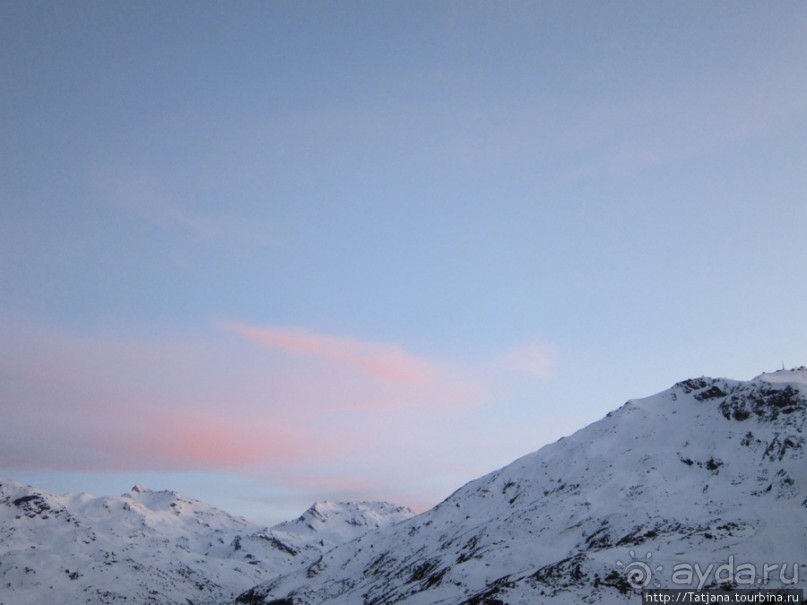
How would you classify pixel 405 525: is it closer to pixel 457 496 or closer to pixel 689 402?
pixel 457 496

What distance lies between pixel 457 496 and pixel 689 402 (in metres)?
53.7

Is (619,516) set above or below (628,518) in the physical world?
above

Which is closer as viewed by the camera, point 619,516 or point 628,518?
point 628,518

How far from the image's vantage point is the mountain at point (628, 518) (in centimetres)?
4988

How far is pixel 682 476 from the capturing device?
3118 inches

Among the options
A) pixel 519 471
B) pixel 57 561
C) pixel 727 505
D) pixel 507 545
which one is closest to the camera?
pixel 727 505

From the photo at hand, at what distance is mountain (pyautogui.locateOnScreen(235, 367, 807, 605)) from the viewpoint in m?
49.9

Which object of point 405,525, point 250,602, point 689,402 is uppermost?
point 689,402

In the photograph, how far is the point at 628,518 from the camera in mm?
71000

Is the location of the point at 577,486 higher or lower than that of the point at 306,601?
higher

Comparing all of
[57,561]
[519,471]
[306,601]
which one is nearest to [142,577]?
[57,561]

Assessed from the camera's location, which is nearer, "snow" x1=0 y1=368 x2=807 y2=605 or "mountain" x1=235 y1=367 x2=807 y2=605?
"mountain" x1=235 y1=367 x2=807 y2=605

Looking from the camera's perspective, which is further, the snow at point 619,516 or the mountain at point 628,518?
the snow at point 619,516

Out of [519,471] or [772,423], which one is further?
[519,471]
